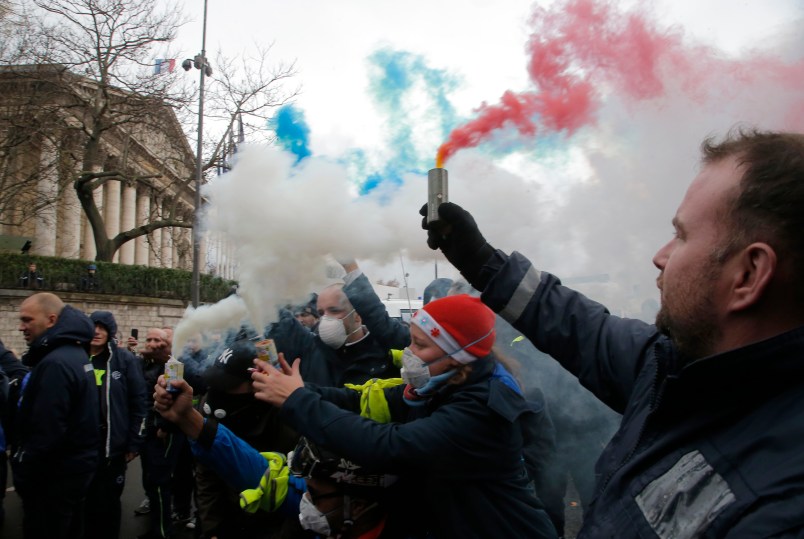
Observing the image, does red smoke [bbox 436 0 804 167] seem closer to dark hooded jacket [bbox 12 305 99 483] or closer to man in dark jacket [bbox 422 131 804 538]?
man in dark jacket [bbox 422 131 804 538]

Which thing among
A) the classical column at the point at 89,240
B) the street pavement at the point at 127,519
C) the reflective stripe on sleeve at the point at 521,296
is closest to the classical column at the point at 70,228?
the classical column at the point at 89,240

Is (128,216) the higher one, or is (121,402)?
(128,216)

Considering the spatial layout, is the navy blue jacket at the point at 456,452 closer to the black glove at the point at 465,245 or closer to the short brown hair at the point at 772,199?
Result: the black glove at the point at 465,245

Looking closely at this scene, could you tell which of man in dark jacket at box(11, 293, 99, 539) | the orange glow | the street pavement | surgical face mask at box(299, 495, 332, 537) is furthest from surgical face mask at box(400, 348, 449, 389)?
the street pavement

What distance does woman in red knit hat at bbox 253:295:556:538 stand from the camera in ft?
6.33

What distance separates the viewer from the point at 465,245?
1906mm

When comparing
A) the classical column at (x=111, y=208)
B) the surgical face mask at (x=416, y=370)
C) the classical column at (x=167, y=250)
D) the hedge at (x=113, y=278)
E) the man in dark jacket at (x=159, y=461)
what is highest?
the classical column at (x=111, y=208)

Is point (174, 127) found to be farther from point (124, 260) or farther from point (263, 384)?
point (263, 384)

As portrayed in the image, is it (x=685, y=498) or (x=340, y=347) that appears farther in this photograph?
(x=340, y=347)

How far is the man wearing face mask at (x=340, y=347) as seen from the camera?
384 cm

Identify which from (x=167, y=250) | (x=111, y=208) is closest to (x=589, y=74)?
(x=111, y=208)

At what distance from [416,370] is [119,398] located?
149 inches

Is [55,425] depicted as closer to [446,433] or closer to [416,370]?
[416,370]

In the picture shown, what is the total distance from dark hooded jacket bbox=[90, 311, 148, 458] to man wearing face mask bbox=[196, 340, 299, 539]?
6.55 ft
